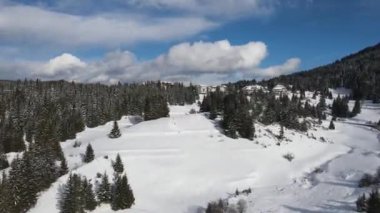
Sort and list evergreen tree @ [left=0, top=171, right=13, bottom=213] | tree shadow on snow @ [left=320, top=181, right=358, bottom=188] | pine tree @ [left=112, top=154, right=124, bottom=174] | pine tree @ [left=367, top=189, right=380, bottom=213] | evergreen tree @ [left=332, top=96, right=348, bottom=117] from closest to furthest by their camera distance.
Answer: pine tree @ [left=367, top=189, right=380, bottom=213]
evergreen tree @ [left=0, top=171, right=13, bottom=213]
tree shadow on snow @ [left=320, top=181, right=358, bottom=188]
pine tree @ [left=112, top=154, right=124, bottom=174]
evergreen tree @ [left=332, top=96, right=348, bottom=117]

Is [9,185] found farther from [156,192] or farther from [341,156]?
[341,156]

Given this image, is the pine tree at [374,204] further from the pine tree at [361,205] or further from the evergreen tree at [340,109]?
the evergreen tree at [340,109]

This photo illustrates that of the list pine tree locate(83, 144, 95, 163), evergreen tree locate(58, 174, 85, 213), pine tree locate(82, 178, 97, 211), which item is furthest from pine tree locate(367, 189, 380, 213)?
pine tree locate(83, 144, 95, 163)

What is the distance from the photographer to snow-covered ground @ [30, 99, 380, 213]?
240 ft

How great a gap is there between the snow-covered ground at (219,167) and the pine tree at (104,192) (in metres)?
1.73

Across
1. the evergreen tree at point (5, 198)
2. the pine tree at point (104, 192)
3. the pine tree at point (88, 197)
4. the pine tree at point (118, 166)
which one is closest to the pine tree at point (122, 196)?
the pine tree at point (104, 192)

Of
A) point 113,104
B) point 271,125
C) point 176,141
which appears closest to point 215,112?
point 271,125

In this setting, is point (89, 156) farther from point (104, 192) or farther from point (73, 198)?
point (73, 198)

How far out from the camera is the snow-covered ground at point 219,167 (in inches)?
2876

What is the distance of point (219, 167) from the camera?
9525 cm

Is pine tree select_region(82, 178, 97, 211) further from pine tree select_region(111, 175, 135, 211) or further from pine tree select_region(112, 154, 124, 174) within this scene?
pine tree select_region(112, 154, 124, 174)

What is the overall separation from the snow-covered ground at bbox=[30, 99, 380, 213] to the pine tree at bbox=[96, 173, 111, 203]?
5.69 feet

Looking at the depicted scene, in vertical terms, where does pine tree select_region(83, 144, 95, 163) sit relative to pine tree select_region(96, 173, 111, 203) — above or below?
above

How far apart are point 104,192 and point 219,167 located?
28.5m
